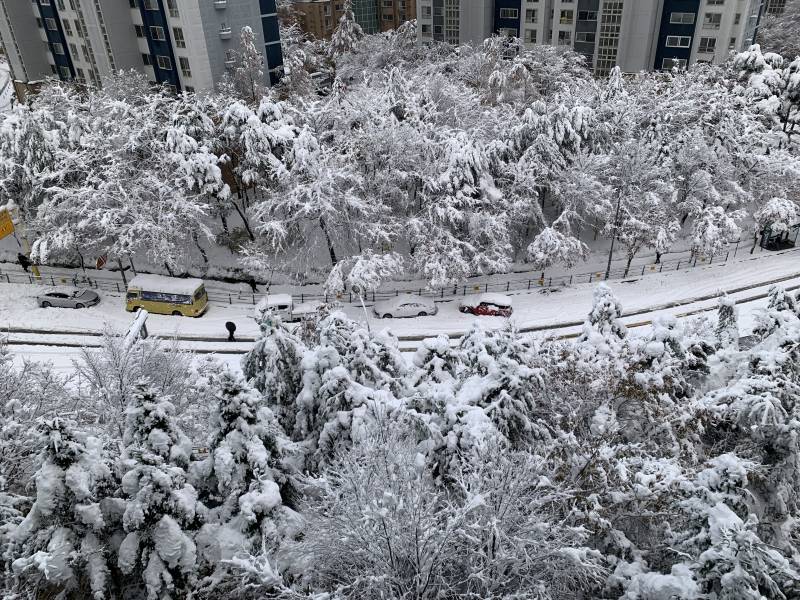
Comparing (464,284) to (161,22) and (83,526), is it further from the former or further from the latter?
(161,22)

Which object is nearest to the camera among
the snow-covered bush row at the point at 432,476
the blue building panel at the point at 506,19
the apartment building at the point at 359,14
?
the snow-covered bush row at the point at 432,476

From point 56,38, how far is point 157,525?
6604 cm

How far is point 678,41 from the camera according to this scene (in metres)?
65.6

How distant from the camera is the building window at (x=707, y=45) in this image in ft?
208

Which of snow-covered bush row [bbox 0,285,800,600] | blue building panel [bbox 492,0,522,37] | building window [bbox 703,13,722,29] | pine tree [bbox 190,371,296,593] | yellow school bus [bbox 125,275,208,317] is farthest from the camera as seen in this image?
blue building panel [bbox 492,0,522,37]

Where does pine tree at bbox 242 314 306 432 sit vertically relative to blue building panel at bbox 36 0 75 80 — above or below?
below

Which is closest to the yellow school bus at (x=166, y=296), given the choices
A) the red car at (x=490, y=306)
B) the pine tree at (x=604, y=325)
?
the red car at (x=490, y=306)

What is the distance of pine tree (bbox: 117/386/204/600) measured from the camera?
1280 cm

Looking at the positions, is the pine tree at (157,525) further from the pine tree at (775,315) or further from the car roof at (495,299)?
the car roof at (495,299)

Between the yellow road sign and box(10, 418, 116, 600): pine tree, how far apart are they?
3430 cm

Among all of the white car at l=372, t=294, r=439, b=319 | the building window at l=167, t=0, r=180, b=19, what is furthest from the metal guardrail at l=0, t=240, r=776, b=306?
the building window at l=167, t=0, r=180, b=19

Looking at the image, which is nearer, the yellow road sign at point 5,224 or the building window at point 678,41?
Answer: the yellow road sign at point 5,224

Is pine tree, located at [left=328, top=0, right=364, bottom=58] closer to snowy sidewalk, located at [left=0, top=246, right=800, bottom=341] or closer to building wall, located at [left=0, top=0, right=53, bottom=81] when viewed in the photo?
building wall, located at [left=0, top=0, right=53, bottom=81]

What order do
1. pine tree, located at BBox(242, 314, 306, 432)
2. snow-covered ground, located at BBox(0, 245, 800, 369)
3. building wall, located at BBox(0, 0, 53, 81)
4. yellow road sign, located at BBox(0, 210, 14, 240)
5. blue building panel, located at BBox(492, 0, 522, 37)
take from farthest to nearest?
1. blue building panel, located at BBox(492, 0, 522, 37)
2. building wall, located at BBox(0, 0, 53, 81)
3. yellow road sign, located at BBox(0, 210, 14, 240)
4. snow-covered ground, located at BBox(0, 245, 800, 369)
5. pine tree, located at BBox(242, 314, 306, 432)
